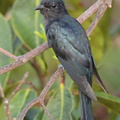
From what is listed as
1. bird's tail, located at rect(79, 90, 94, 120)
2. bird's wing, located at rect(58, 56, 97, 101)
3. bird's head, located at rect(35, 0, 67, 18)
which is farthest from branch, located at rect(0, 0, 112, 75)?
bird's tail, located at rect(79, 90, 94, 120)

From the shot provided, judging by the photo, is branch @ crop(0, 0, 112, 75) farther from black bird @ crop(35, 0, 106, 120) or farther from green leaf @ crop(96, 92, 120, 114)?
green leaf @ crop(96, 92, 120, 114)

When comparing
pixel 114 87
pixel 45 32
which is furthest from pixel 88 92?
pixel 114 87

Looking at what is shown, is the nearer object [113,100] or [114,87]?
[113,100]

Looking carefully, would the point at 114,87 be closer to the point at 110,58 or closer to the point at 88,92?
the point at 110,58

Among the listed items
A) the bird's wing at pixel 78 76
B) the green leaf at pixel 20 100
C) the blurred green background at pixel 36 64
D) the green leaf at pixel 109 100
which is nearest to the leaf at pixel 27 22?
the blurred green background at pixel 36 64

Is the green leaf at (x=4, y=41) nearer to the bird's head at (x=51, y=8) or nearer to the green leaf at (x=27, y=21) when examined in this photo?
the green leaf at (x=27, y=21)

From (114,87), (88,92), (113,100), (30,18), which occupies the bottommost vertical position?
(114,87)

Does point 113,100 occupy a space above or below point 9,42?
below
